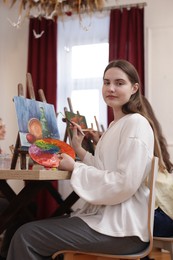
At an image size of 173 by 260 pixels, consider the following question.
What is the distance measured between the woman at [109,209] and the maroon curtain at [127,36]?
8.01ft

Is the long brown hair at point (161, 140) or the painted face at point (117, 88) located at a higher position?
the painted face at point (117, 88)

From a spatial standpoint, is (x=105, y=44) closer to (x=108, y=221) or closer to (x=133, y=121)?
(x=133, y=121)

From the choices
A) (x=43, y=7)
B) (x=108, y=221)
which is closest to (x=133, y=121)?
(x=108, y=221)

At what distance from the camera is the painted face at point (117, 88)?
185 cm

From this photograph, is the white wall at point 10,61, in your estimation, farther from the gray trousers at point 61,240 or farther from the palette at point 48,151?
the gray trousers at point 61,240

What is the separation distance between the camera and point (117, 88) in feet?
6.06

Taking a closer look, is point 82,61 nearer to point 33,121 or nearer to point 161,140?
point 33,121

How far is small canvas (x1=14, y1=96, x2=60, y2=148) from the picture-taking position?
2262 mm

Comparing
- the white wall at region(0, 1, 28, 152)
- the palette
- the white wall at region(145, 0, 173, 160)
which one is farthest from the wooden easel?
the white wall at region(0, 1, 28, 152)

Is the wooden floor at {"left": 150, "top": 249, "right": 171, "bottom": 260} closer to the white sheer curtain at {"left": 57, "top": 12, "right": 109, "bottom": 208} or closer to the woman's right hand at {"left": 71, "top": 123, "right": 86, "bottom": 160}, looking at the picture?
Answer: the woman's right hand at {"left": 71, "top": 123, "right": 86, "bottom": 160}

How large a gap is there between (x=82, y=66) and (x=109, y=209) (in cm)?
297

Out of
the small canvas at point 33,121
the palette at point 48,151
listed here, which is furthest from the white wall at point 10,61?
the palette at point 48,151

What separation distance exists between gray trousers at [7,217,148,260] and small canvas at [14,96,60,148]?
2.51 ft

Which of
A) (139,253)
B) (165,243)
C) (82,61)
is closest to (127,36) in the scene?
(82,61)
